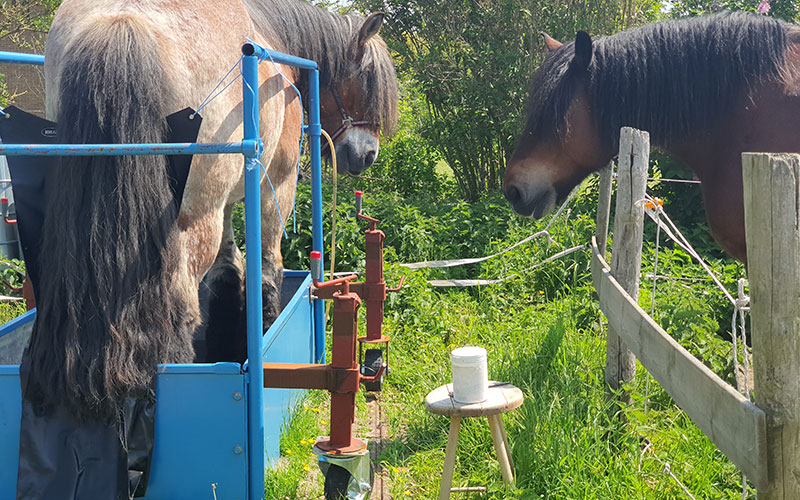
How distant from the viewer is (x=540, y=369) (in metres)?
3.82

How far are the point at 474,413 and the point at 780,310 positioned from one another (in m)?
1.37

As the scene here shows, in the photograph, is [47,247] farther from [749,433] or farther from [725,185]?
[725,185]

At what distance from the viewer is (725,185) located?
338cm

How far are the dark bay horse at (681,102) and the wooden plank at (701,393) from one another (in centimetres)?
112

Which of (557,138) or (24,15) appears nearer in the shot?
(557,138)

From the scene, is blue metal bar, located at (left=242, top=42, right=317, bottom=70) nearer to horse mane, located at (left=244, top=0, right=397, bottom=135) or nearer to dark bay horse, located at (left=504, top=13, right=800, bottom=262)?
horse mane, located at (left=244, top=0, right=397, bottom=135)

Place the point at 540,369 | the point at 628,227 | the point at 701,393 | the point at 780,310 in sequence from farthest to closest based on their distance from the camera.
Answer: the point at 540,369 → the point at 628,227 → the point at 701,393 → the point at 780,310

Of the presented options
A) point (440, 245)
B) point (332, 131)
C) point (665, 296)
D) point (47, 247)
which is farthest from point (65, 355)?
point (440, 245)

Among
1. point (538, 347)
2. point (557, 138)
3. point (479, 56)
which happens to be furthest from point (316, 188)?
point (479, 56)

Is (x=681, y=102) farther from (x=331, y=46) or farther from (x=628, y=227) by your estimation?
(x=331, y=46)

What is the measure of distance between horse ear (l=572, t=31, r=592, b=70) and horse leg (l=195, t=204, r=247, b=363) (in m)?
2.19

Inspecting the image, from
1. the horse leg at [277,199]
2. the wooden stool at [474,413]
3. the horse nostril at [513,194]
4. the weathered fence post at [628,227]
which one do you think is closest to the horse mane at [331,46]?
the horse leg at [277,199]

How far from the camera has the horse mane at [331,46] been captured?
3926 millimetres

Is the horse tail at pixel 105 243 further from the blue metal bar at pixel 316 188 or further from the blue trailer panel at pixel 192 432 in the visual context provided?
the blue metal bar at pixel 316 188
